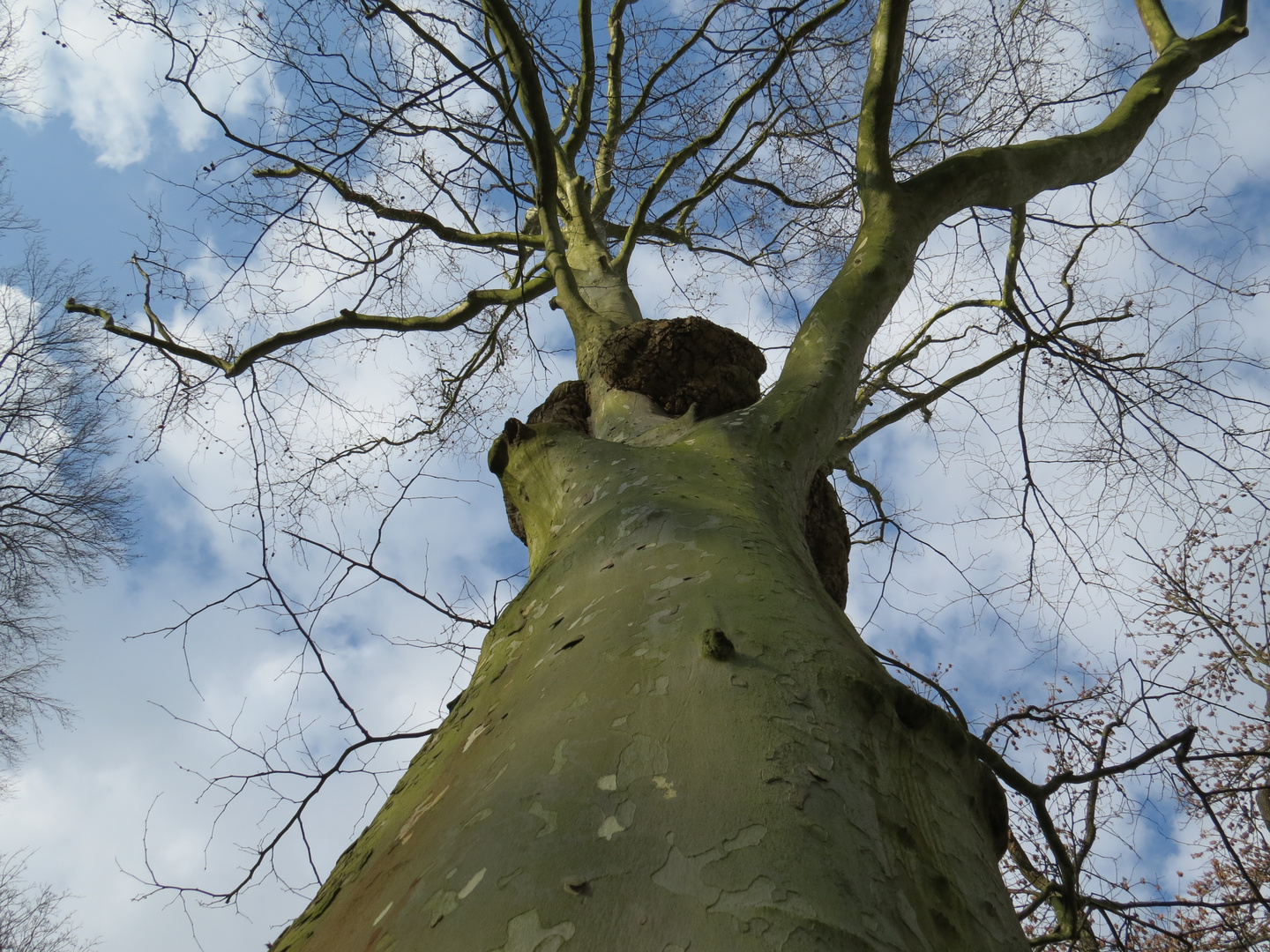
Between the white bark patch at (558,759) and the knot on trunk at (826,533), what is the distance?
1.68 meters

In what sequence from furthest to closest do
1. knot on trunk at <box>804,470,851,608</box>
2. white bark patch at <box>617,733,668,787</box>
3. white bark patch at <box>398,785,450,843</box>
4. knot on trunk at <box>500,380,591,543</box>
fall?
knot on trunk at <box>500,380,591,543</box> < knot on trunk at <box>804,470,851,608</box> < white bark patch at <box>398,785,450,843</box> < white bark patch at <box>617,733,668,787</box>

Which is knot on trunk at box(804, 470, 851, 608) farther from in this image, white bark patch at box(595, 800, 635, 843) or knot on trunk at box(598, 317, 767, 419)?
white bark patch at box(595, 800, 635, 843)

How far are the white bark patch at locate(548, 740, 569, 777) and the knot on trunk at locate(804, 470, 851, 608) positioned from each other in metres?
1.68

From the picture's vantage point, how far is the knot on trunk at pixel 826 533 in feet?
8.43

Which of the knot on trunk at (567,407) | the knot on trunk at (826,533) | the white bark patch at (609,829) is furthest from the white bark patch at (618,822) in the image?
the knot on trunk at (567,407)

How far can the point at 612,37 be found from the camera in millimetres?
5191

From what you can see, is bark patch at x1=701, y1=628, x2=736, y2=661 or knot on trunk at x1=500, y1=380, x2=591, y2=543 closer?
bark patch at x1=701, y1=628, x2=736, y2=661

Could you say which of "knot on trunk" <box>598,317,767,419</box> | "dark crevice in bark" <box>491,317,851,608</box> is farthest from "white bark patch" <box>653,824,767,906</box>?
"knot on trunk" <box>598,317,767,419</box>

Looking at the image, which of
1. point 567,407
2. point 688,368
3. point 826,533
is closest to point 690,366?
point 688,368

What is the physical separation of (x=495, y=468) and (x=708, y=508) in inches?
35.4

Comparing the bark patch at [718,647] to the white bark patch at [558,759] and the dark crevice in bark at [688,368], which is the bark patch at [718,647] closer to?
the white bark patch at [558,759]

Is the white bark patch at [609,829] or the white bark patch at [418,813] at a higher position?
the white bark patch at [418,813]

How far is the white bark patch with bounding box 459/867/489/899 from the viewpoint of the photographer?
802 mm

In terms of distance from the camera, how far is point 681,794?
881mm
